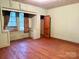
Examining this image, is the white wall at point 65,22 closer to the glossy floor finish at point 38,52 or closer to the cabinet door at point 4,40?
the glossy floor finish at point 38,52

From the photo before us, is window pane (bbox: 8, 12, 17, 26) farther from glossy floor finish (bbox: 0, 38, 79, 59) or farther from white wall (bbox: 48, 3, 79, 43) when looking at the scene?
white wall (bbox: 48, 3, 79, 43)

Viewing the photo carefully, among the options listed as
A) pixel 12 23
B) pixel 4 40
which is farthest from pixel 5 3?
pixel 4 40

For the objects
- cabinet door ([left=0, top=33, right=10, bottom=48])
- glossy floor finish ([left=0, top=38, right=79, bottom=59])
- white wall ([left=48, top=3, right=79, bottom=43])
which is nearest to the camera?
glossy floor finish ([left=0, top=38, right=79, bottom=59])

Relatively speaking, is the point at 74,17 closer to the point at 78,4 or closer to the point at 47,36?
the point at 78,4

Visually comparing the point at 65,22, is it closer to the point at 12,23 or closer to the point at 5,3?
the point at 12,23

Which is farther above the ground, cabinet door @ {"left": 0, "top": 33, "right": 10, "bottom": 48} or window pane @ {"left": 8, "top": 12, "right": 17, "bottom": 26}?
window pane @ {"left": 8, "top": 12, "right": 17, "bottom": 26}

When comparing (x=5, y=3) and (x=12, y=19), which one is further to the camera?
(x=12, y=19)

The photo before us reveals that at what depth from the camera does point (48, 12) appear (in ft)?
22.2

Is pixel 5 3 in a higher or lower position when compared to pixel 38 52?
higher

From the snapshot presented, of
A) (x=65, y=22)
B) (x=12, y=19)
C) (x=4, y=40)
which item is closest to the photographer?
(x=4, y=40)

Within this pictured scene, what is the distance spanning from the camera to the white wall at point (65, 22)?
4.86 metres

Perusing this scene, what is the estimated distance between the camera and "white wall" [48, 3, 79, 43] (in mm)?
4855

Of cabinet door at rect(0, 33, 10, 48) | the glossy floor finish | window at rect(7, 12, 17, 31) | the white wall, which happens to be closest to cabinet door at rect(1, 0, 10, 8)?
window at rect(7, 12, 17, 31)

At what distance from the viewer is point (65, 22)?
5.43m
